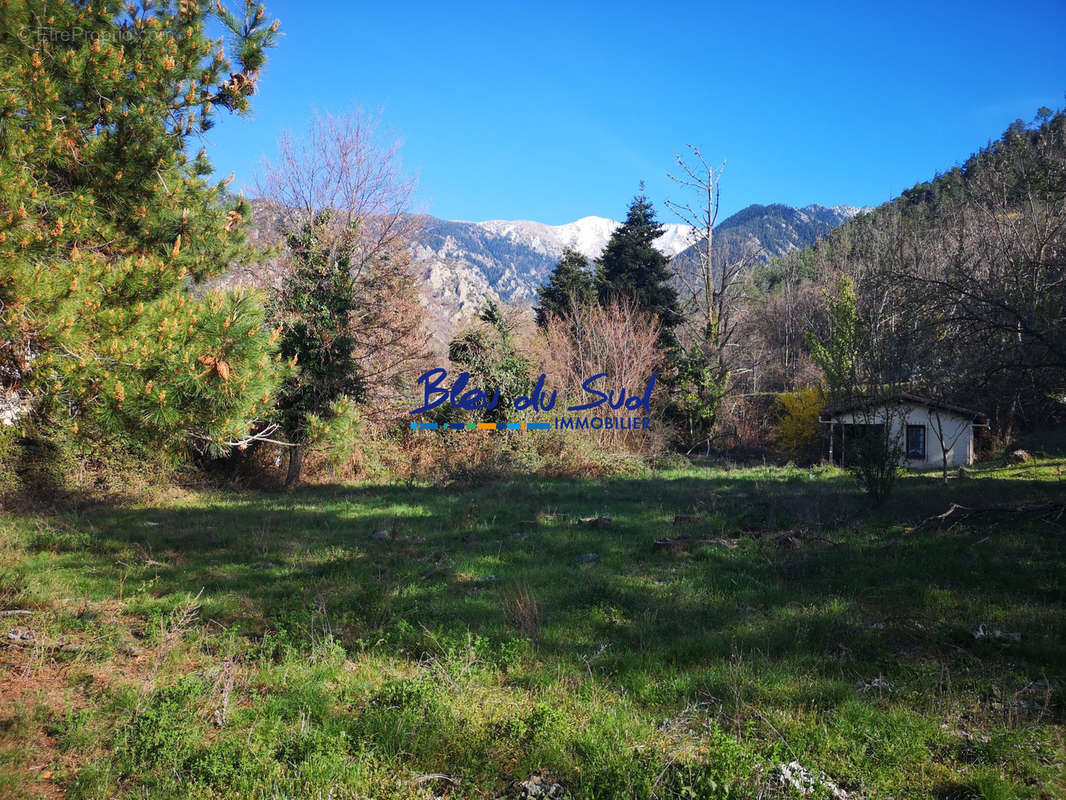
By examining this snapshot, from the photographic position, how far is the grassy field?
3.02 metres

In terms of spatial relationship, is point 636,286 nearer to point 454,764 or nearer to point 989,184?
point 989,184

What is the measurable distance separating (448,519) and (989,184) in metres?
19.9

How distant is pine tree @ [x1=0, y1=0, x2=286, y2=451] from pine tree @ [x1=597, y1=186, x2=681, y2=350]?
25.2 m

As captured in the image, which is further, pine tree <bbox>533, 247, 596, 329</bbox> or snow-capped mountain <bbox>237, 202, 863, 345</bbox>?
snow-capped mountain <bbox>237, 202, 863, 345</bbox>

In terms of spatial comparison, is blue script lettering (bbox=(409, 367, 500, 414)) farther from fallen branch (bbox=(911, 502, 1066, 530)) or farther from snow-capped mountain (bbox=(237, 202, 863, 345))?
snow-capped mountain (bbox=(237, 202, 863, 345))

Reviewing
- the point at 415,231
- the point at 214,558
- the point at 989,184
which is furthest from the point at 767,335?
the point at 214,558

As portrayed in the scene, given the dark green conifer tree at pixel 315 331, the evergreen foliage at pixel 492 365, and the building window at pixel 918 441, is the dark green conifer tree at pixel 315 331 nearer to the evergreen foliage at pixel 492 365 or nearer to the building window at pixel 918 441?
the evergreen foliage at pixel 492 365

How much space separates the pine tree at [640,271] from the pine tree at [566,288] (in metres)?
1.11

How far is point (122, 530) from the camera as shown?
8.33 m

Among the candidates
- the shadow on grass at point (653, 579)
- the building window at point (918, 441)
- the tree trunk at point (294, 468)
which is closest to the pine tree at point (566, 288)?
the building window at point (918, 441)

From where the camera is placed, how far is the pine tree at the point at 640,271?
1185 inches

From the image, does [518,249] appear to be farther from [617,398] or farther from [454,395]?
[454,395]

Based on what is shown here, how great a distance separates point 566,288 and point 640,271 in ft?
15.2

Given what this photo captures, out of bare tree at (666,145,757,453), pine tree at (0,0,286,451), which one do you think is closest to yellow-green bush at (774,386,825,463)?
bare tree at (666,145,757,453)
